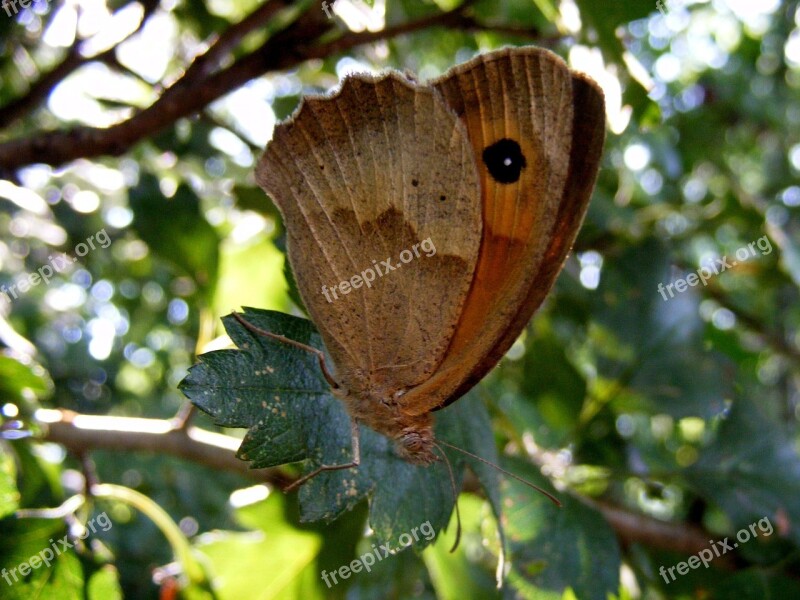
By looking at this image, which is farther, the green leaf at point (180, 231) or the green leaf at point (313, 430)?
the green leaf at point (180, 231)

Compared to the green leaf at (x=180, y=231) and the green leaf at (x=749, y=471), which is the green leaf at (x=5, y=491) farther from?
the green leaf at (x=749, y=471)

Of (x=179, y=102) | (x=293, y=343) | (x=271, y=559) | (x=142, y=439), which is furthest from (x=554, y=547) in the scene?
(x=179, y=102)

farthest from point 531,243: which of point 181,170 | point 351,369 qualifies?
point 181,170

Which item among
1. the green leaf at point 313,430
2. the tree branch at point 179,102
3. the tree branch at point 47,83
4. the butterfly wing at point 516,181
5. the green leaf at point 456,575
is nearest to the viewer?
the green leaf at point 313,430

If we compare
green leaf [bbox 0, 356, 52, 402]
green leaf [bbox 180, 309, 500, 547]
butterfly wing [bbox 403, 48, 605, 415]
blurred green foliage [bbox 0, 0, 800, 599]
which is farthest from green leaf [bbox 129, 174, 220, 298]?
butterfly wing [bbox 403, 48, 605, 415]

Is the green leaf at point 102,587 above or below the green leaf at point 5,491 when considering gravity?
below

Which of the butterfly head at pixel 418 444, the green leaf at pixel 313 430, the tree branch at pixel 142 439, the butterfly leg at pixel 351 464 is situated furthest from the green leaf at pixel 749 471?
the butterfly leg at pixel 351 464

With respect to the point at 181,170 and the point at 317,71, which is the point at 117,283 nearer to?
the point at 181,170
